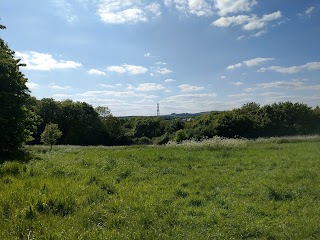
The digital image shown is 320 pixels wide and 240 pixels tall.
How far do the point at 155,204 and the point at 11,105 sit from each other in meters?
12.7

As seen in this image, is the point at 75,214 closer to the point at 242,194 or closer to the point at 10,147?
the point at 242,194

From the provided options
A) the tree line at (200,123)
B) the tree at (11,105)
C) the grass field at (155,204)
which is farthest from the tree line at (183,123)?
the grass field at (155,204)

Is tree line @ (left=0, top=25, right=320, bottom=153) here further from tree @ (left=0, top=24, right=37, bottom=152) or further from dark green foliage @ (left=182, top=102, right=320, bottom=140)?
tree @ (left=0, top=24, right=37, bottom=152)

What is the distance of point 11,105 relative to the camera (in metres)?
17.6

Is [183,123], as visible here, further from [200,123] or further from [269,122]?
[269,122]

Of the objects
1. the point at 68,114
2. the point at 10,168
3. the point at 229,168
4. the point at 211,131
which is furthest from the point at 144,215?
the point at 68,114

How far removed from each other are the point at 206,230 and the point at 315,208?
3.62 m

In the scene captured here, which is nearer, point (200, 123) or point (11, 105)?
point (11, 105)

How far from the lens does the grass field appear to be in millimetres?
6637

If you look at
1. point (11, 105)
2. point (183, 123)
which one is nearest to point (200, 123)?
point (183, 123)

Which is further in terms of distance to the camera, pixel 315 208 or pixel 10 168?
pixel 10 168

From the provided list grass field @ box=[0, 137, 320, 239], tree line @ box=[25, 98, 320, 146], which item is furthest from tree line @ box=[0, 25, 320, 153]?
grass field @ box=[0, 137, 320, 239]

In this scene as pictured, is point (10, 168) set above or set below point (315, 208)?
above

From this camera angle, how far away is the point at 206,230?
6996mm
